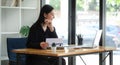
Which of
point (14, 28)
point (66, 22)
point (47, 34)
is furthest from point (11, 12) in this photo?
point (47, 34)

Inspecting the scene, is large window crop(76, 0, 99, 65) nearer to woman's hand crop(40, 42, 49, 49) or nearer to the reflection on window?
the reflection on window

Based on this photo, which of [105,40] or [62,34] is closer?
[105,40]

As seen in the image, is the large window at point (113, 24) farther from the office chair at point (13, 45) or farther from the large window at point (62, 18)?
the office chair at point (13, 45)

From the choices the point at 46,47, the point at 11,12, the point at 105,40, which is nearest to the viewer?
the point at 46,47

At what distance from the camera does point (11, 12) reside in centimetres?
518

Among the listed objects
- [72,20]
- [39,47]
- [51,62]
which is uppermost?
[72,20]

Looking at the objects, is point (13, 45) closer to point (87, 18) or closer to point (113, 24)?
point (87, 18)

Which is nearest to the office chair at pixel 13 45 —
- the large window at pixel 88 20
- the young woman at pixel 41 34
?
the young woman at pixel 41 34

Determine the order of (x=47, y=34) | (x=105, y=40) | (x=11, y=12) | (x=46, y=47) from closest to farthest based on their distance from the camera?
(x=46, y=47) → (x=47, y=34) → (x=105, y=40) → (x=11, y=12)

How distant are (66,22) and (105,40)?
3.32ft

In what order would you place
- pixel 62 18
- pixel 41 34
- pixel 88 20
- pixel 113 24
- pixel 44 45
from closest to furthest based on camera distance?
pixel 44 45, pixel 41 34, pixel 113 24, pixel 88 20, pixel 62 18

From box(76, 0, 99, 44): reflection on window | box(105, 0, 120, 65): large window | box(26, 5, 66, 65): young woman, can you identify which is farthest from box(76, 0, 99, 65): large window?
box(26, 5, 66, 65): young woman

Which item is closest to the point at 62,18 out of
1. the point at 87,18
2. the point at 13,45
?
the point at 87,18

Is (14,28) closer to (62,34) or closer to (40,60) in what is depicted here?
(62,34)
